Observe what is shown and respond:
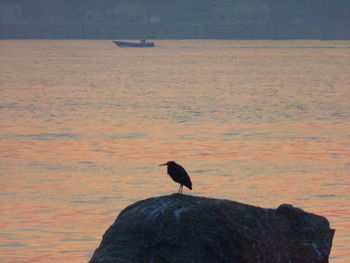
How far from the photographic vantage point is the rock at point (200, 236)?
11.6 m

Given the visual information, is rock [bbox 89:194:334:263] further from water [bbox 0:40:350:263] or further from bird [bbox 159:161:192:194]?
water [bbox 0:40:350:263]

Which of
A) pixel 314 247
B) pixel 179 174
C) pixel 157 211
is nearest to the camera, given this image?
pixel 157 211

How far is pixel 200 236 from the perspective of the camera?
38.1 feet

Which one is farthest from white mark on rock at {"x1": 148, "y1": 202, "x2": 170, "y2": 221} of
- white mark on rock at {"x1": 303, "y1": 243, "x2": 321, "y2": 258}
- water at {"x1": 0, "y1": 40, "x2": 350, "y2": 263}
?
water at {"x1": 0, "y1": 40, "x2": 350, "y2": 263}

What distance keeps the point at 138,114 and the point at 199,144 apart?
631 inches

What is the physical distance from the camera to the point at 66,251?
17859mm

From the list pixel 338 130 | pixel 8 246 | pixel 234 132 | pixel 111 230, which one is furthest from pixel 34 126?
pixel 111 230

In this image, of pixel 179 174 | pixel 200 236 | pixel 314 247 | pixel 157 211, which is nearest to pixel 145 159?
pixel 179 174

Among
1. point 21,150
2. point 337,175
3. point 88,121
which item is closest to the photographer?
point 337,175

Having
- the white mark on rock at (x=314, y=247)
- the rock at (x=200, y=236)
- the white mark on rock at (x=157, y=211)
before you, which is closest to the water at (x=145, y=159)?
the white mark on rock at (x=314, y=247)

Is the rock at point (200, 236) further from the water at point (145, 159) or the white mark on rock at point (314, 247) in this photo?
the water at point (145, 159)

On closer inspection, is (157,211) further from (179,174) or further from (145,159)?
(145,159)

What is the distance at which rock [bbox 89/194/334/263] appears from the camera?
11594 mm

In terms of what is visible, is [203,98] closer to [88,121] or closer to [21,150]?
[88,121]
